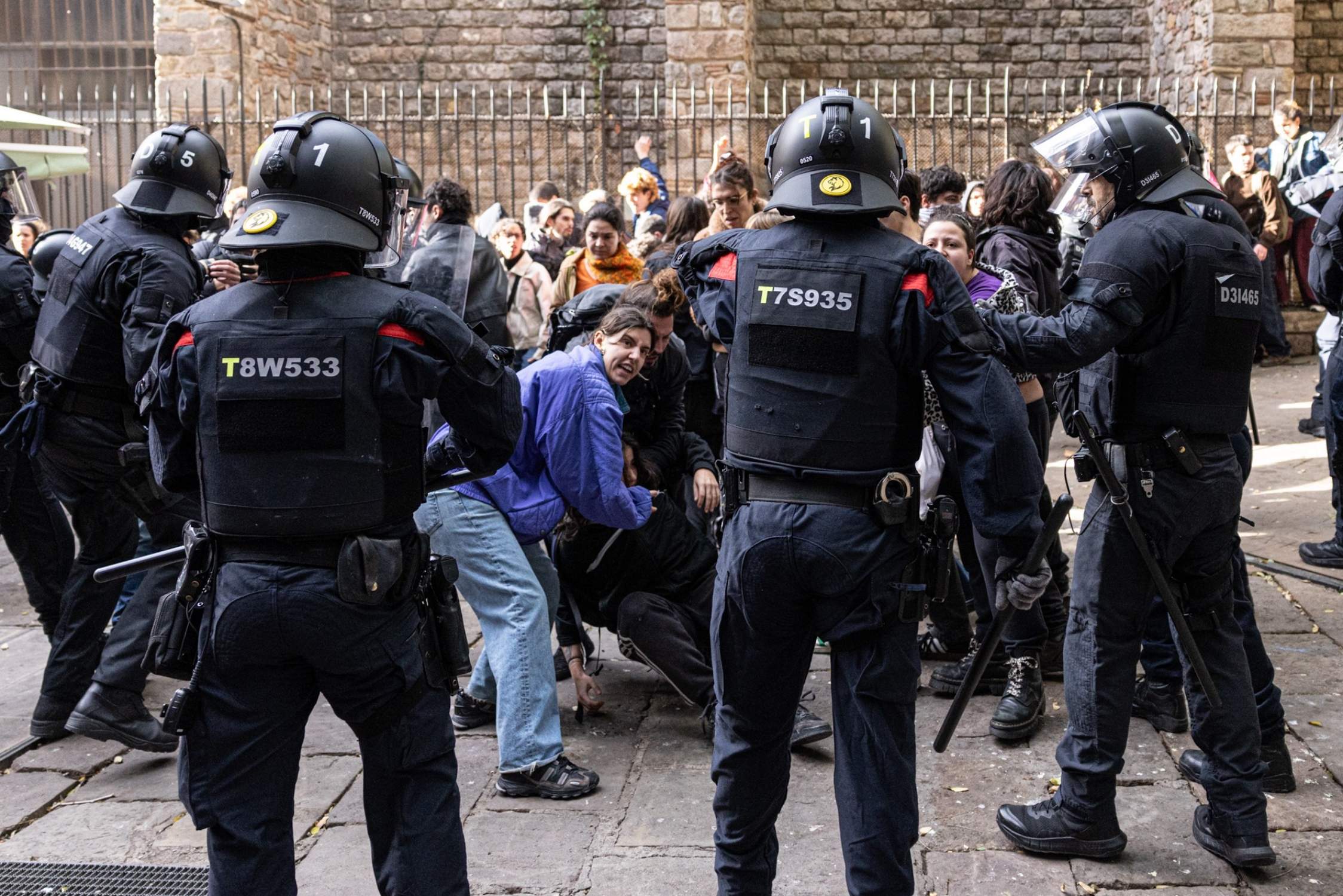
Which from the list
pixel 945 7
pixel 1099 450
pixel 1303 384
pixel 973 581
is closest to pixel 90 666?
pixel 973 581

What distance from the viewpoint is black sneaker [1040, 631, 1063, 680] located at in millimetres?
5094

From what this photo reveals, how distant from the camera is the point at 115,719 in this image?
14.6 feet

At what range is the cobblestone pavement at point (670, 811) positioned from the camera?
3.60 metres

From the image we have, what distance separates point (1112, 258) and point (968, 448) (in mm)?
843

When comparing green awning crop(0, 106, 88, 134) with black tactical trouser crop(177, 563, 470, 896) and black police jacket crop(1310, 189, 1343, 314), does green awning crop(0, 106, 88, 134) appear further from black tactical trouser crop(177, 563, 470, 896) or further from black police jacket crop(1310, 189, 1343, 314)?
black police jacket crop(1310, 189, 1343, 314)

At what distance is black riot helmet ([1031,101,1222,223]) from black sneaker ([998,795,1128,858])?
1674 millimetres

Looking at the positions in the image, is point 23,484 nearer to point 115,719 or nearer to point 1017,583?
point 115,719

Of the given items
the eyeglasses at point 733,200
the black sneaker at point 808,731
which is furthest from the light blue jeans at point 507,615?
the eyeglasses at point 733,200

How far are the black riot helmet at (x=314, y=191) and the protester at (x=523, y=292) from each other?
5.16 meters

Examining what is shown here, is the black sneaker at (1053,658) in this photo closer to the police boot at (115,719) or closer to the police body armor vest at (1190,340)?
the police body armor vest at (1190,340)

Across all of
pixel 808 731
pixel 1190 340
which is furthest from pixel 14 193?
pixel 1190 340

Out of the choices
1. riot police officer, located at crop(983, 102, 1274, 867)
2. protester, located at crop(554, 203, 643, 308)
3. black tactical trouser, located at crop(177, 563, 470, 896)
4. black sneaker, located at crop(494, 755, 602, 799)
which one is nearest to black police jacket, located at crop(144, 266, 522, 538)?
black tactical trouser, located at crop(177, 563, 470, 896)

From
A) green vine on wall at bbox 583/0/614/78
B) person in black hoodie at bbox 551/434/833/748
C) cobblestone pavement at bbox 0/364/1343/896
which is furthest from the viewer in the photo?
green vine on wall at bbox 583/0/614/78

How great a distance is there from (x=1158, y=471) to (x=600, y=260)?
3.86 m
